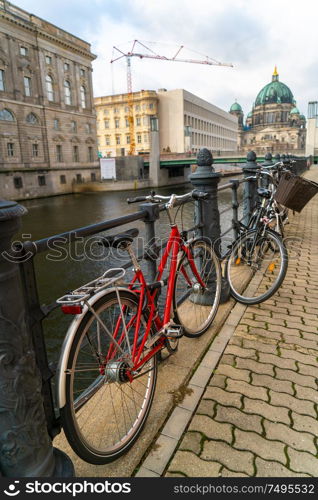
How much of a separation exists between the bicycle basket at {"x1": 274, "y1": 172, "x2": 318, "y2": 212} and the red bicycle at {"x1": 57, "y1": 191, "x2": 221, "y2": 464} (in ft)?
8.72

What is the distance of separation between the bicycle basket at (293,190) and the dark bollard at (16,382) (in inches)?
Answer: 171

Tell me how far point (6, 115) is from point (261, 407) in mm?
46174

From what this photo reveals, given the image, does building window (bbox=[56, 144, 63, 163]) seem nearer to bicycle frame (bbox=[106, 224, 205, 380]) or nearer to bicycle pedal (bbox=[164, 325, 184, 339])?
bicycle frame (bbox=[106, 224, 205, 380])

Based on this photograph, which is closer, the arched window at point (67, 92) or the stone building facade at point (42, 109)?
the stone building facade at point (42, 109)

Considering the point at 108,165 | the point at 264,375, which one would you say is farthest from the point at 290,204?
the point at 108,165

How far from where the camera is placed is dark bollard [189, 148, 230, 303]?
372cm

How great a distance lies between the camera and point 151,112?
81.6 m

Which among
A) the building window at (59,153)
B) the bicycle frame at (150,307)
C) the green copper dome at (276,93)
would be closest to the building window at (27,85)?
the building window at (59,153)

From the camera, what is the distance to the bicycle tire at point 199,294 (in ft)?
10.8

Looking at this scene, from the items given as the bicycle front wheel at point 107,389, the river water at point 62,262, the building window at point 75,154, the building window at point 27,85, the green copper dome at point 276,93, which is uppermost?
the green copper dome at point 276,93

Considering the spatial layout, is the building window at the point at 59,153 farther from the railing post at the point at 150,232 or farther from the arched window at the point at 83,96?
the railing post at the point at 150,232

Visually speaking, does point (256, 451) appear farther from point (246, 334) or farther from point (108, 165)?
point (108, 165)

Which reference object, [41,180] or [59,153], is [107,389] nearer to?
[41,180]

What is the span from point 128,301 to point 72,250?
14.6m
